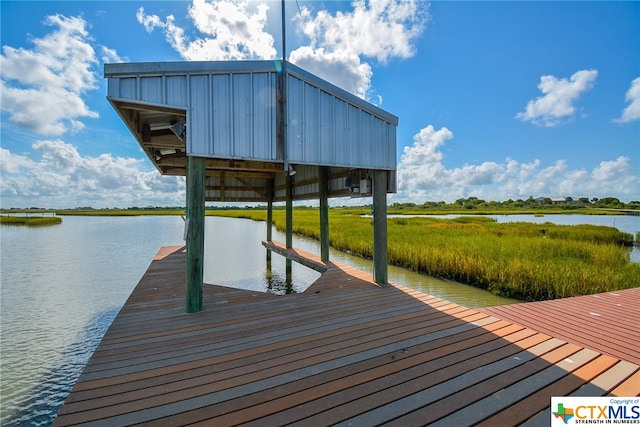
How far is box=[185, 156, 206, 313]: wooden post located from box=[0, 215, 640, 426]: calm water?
5.98 ft

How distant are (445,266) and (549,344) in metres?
6.96

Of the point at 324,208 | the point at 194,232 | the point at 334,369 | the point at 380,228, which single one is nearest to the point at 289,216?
the point at 324,208

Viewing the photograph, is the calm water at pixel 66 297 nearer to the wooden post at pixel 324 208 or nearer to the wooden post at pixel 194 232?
the wooden post at pixel 324 208

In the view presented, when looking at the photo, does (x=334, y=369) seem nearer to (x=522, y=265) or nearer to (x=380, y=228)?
(x=380, y=228)

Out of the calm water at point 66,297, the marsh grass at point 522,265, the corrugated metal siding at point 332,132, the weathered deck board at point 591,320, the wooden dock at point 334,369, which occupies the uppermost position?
the corrugated metal siding at point 332,132

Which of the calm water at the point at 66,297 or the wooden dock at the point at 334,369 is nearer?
the wooden dock at the point at 334,369

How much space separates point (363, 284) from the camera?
579 cm

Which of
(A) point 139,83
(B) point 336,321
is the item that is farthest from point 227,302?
(A) point 139,83

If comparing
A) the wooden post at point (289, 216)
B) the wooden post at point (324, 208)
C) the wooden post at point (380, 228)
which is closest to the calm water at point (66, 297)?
the wooden post at point (289, 216)

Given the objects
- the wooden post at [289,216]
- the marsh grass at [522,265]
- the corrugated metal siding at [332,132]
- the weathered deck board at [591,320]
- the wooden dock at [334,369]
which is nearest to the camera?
the wooden dock at [334,369]

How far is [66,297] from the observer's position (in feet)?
25.5

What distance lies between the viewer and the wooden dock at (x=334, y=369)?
2.09 m

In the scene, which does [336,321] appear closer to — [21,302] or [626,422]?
[626,422]

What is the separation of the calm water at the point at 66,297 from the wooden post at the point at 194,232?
5.98 ft
